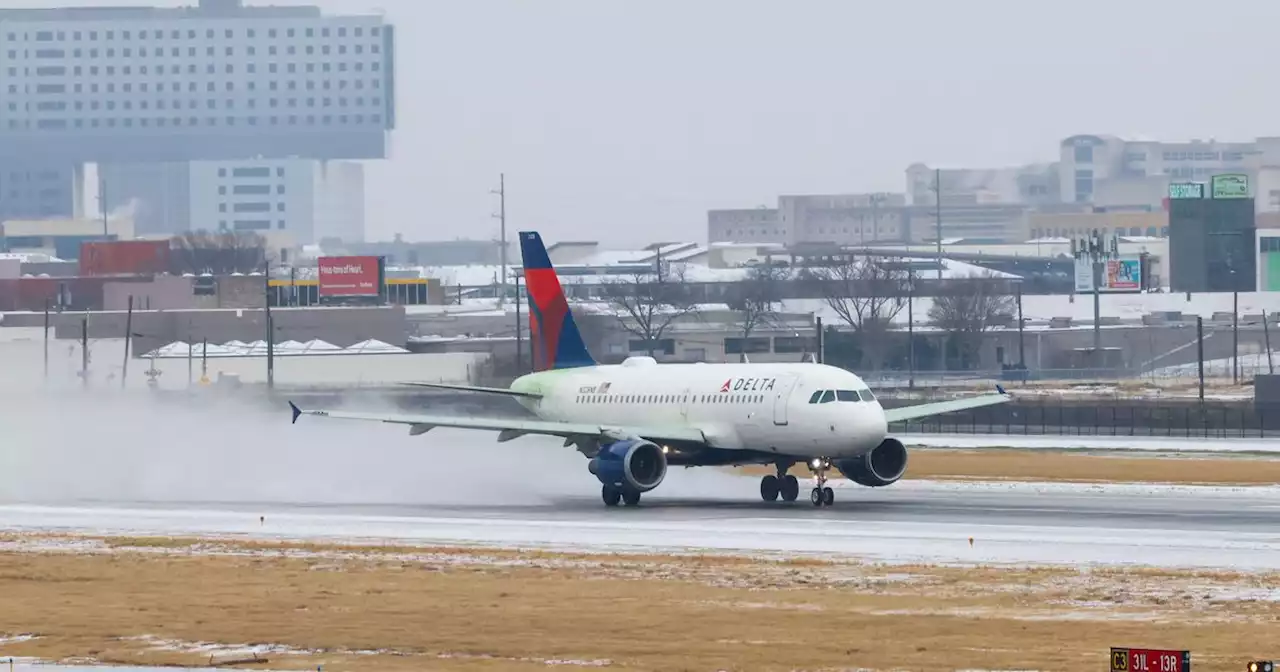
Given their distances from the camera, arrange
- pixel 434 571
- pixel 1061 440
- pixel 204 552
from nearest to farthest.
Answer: pixel 434 571
pixel 204 552
pixel 1061 440

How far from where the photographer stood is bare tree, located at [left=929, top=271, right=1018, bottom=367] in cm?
16975

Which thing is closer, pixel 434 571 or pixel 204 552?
pixel 434 571

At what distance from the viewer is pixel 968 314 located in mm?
177250

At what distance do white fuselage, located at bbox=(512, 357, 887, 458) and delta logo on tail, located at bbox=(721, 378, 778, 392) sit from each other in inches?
1.0

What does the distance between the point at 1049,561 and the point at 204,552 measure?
679 inches

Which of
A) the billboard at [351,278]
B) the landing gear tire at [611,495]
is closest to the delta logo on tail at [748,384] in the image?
the landing gear tire at [611,495]

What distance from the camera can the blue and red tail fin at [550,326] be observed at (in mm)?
68000

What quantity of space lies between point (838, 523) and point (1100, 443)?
132 feet

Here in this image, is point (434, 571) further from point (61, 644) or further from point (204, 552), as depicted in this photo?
point (61, 644)

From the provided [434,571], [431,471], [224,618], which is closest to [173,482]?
[431,471]

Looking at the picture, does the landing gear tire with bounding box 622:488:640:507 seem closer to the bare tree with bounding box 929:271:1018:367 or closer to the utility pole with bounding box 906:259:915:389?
the utility pole with bounding box 906:259:915:389

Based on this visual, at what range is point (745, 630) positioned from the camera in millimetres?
34156

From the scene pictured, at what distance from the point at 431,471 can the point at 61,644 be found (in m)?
37.0

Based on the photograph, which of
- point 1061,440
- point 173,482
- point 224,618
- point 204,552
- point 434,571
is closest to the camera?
point 224,618
